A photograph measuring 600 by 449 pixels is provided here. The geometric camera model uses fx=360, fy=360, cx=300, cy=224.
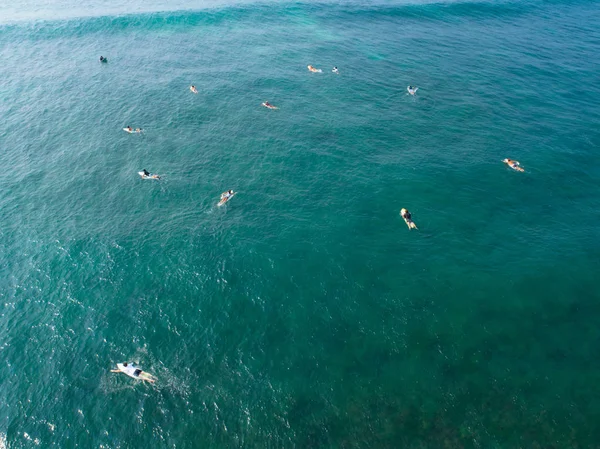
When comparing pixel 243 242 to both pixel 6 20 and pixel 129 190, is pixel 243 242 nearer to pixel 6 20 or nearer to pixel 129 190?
pixel 129 190

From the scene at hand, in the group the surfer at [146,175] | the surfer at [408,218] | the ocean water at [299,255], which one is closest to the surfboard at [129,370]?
the ocean water at [299,255]

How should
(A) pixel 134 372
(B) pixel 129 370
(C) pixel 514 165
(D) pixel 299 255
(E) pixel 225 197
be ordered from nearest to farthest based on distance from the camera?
(A) pixel 134 372 < (B) pixel 129 370 < (D) pixel 299 255 < (E) pixel 225 197 < (C) pixel 514 165

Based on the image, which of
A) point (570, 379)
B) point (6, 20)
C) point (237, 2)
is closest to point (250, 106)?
point (570, 379)

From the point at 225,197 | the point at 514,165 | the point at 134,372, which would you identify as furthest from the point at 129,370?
the point at 514,165

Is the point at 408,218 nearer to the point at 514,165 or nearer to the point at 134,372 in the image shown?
the point at 514,165

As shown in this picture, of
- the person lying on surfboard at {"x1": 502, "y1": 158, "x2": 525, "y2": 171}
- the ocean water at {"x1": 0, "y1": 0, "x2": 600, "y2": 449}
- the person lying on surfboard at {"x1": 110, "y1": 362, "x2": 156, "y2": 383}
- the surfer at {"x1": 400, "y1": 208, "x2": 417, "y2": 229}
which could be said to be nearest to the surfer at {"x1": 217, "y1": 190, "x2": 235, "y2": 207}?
the ocean water at {"x1": 0, "y1": 0, "x2": 600, "y2": 449}
